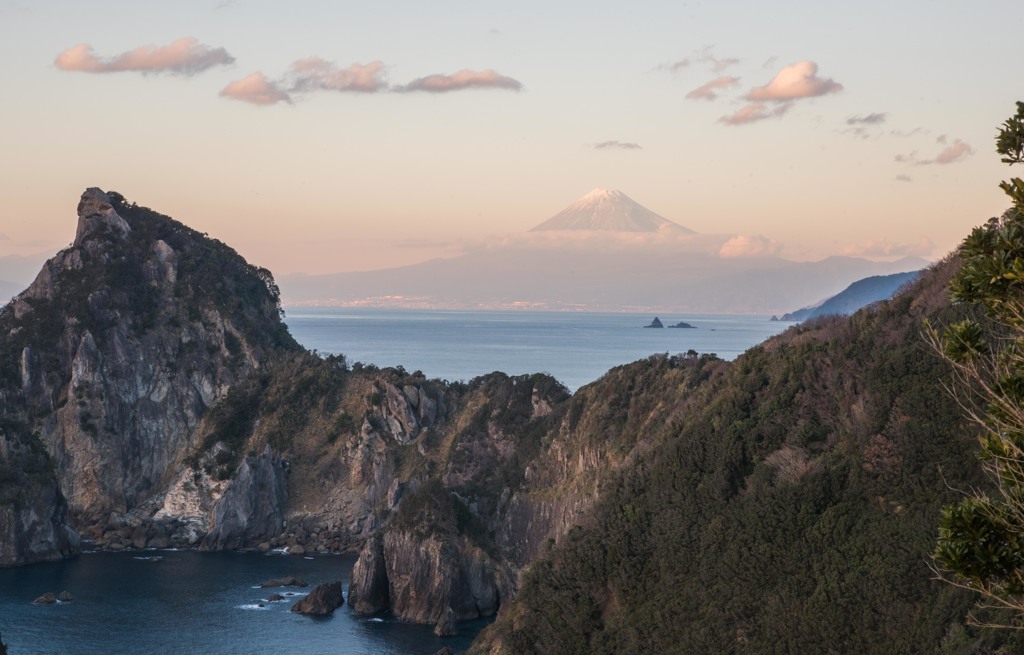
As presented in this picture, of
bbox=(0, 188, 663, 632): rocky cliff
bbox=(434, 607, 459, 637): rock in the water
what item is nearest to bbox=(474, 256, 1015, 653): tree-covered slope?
bbox=(434, 607, 459, 637): rock in the water

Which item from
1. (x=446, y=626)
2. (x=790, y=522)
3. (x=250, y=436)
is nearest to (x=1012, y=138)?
(x=790, y=522)

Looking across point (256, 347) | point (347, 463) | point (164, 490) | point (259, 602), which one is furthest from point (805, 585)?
point (256, 347)

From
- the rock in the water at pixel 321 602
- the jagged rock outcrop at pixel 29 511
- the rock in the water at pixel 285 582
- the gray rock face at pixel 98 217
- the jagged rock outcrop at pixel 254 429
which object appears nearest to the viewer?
the rock in the water at pixel 321 602

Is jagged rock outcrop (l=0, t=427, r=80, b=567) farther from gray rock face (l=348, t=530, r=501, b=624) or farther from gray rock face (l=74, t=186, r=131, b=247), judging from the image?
gray rock face (l=74, t=186, r=131, b=247)

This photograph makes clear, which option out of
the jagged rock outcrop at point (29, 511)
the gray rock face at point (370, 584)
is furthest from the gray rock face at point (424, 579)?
the jagged rock outcrop at point (29, 511)

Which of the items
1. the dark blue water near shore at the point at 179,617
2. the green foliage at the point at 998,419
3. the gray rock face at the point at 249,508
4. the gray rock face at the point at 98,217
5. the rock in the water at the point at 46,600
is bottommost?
the dark blue water near shore at the point at 179,617

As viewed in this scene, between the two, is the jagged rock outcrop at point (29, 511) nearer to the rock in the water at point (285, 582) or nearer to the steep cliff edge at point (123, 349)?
the steep cliff edge at point (123, 349)
